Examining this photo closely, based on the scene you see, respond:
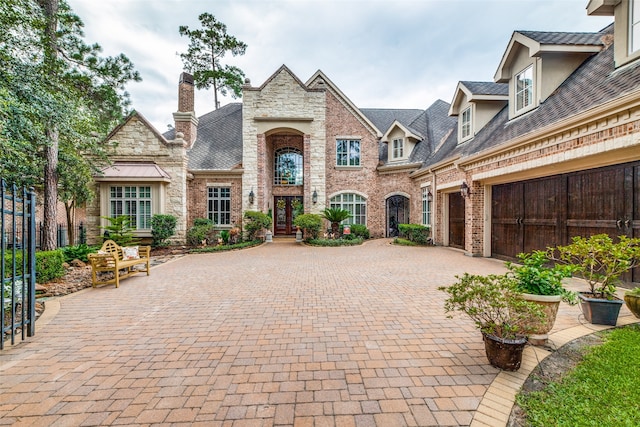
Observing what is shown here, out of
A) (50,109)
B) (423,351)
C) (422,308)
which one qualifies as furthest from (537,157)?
(50,109)

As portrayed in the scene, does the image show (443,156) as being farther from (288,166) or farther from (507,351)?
(507,351)

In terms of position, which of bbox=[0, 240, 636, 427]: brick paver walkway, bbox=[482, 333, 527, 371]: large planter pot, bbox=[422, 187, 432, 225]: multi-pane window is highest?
bbox=[422, 187, 432, 225]: multi-pane window

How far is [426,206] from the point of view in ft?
45.9

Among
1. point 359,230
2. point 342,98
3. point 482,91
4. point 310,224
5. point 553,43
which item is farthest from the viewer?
point 342,98

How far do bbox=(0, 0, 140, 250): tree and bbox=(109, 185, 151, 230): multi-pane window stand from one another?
152cm

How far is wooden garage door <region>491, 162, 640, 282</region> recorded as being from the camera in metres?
5.33

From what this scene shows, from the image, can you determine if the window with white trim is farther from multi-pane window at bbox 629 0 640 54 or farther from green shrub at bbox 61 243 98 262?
green shrub at bbox 61 243 98 262

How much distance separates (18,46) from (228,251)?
27.9 feet

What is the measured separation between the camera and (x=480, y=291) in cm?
278

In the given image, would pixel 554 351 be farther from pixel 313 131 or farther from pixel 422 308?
pixel 313 131

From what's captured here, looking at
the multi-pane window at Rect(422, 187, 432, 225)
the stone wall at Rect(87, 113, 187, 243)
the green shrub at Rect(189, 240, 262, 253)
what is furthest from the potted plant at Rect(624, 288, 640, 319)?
the stone wall at Rect(87, 113, 187, 243)

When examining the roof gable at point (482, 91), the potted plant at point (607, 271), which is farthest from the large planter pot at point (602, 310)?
the roof gable at point (482, 91)

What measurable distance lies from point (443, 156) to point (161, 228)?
525 inches

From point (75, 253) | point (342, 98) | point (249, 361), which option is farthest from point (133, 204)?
point (249, 361)
